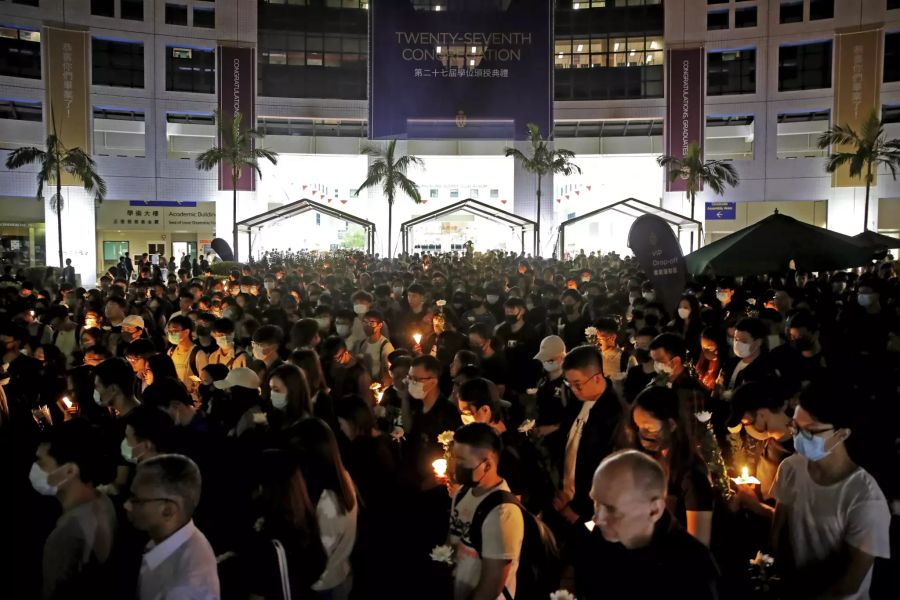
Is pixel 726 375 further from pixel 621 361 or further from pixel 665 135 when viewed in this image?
pixel 665 135

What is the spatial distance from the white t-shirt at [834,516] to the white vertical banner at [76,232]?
3833 cm

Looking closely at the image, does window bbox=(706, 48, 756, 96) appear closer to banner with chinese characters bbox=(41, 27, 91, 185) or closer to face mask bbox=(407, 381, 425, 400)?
banner with chinese characters bbox=(41, 27, 91, 185)

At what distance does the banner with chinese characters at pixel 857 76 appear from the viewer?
125 ft

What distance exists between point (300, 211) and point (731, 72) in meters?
24.6

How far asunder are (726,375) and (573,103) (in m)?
36.1

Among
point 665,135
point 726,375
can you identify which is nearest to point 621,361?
point 726,375

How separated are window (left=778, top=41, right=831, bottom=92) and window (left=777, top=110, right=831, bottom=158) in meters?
1.40

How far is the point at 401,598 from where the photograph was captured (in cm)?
539

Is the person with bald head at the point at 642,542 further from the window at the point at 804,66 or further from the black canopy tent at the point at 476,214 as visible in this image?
the window at the point at 804,66

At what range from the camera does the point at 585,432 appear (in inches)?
186

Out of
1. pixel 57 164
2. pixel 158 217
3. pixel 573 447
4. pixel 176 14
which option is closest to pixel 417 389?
pixel 573 447

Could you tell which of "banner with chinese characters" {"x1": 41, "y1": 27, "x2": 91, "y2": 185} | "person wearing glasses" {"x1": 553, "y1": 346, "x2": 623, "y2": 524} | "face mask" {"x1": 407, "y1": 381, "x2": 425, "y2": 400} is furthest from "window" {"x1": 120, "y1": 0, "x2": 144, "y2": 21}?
"person wearing glasses" {"x1": 553, "y1": 346, "x2": 623, "y2": 524}

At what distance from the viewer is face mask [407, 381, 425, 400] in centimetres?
571

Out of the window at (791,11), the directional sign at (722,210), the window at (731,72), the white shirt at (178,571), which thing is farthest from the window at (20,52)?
the white shirt at (178,571)
